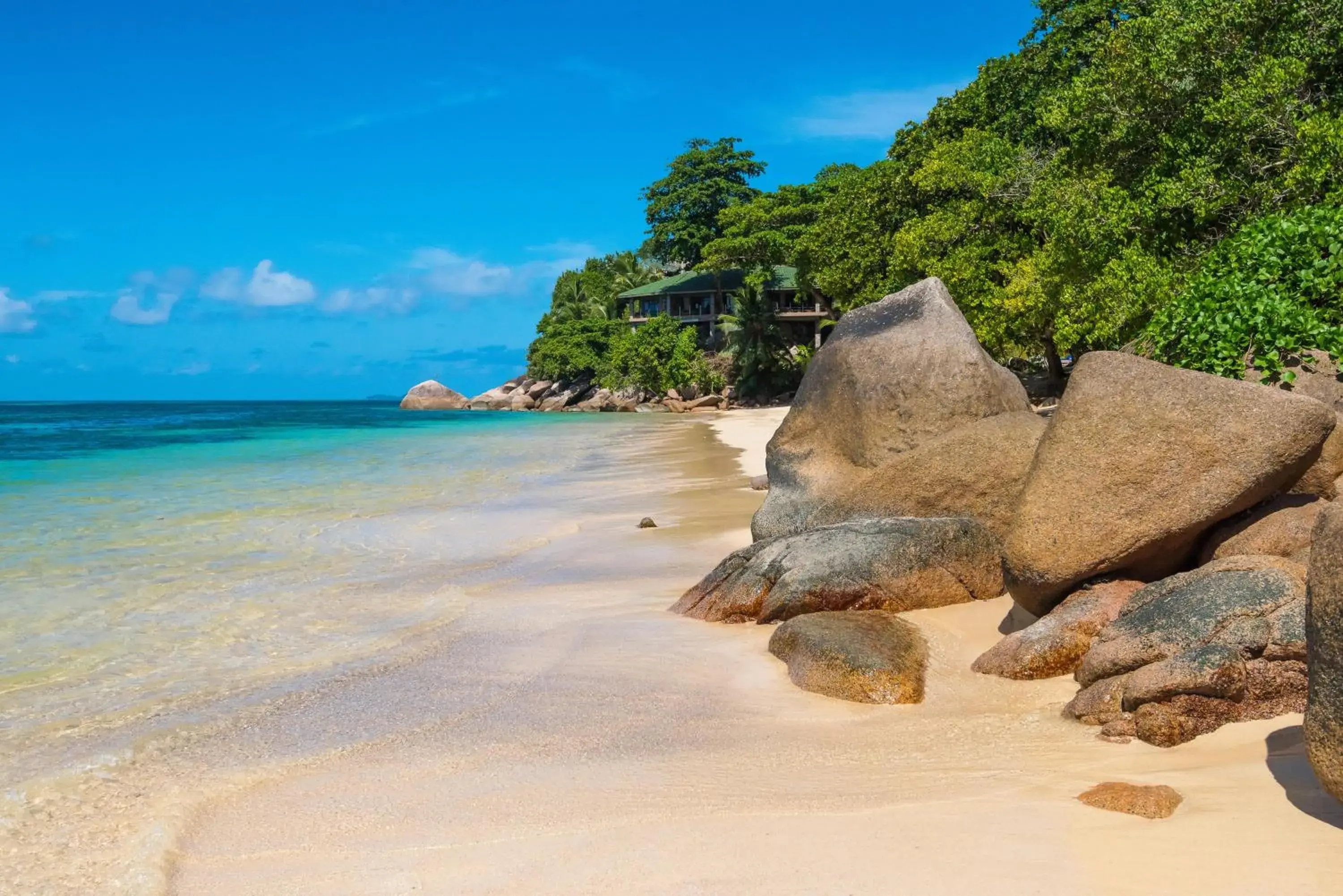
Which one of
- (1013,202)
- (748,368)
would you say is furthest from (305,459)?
(748,368)

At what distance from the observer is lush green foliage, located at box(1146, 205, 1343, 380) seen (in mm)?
8375

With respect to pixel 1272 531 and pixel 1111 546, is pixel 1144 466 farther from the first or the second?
pixel 1272 531

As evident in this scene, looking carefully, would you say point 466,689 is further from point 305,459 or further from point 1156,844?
point 305,459

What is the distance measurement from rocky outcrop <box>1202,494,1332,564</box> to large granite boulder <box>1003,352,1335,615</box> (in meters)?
0.10

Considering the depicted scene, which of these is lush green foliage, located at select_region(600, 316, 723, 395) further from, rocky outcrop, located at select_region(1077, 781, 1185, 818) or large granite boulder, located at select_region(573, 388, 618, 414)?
rocky outcrop, located at select_region(1077, 781, 1185, 818)

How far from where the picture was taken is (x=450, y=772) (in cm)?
505

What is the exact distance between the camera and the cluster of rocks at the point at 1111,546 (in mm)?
4902

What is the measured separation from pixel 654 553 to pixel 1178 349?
550cm

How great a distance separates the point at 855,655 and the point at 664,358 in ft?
191

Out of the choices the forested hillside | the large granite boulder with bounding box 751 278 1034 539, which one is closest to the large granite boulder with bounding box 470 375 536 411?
the forested hillside

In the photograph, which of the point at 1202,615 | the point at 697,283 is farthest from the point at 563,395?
the point at 1202,615

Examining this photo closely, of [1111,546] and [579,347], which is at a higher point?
[579,347]

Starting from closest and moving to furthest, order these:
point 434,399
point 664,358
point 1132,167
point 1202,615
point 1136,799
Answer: point 1136,799 < point 1202,615 < point 1132,167 < point 664,358 < point 434,399

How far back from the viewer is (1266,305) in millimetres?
8500
